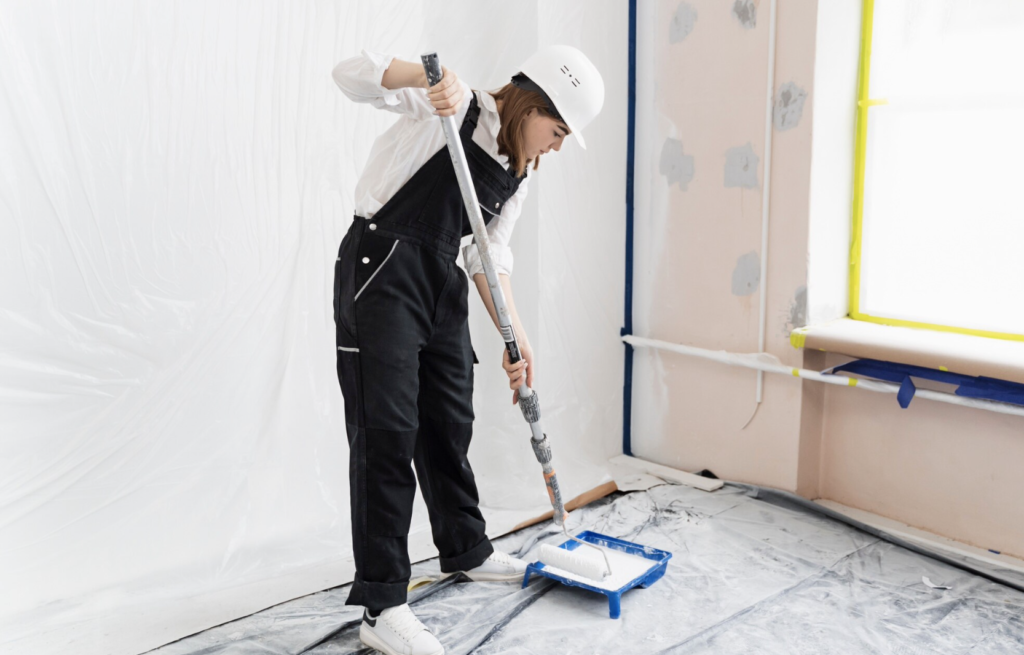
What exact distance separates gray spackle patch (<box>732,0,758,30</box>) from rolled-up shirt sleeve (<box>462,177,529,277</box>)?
962mm

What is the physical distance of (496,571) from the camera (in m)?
1.86

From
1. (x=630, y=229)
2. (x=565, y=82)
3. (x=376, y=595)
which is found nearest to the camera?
(x=565, y=82)

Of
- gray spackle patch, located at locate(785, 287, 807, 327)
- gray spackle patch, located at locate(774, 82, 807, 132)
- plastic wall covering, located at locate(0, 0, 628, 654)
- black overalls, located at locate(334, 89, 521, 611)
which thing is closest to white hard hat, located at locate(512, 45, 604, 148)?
black overalls, located at locate(334, 89, 521, 611)

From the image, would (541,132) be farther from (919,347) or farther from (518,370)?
(919,347)

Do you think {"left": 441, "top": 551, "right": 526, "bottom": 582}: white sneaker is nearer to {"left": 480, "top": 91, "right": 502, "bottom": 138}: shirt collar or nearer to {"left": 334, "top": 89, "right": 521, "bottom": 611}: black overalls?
{"left": 334, "top": 89, "right": 521, "bottom": 611}: black overalls

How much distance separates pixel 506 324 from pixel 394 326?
0.22 metres

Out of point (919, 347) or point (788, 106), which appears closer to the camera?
point (919, 347)

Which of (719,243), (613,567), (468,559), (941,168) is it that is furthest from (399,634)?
(941,168)

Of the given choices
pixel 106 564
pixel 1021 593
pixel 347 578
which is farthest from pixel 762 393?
pixel 106 564

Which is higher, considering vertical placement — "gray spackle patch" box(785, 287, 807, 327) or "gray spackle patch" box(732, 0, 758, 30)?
"gray spackle patch" box(732, 0, 758, 30)

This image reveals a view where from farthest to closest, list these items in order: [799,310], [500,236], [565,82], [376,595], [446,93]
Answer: [799,310] → [500,236] → [376,595] → [565,82] → [446,93]

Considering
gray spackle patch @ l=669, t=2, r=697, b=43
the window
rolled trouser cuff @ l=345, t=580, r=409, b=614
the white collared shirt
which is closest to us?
the white collared shirt

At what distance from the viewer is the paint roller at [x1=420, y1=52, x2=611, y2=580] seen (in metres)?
1.37

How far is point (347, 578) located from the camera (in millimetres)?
1943
